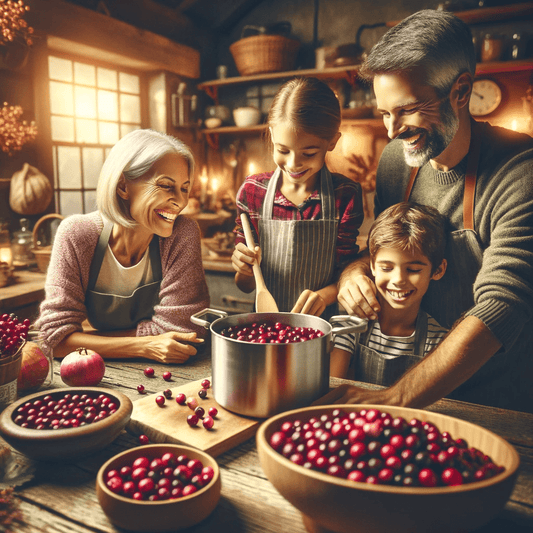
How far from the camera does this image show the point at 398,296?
167 cm

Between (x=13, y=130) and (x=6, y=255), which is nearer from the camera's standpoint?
(x=6, y=255)

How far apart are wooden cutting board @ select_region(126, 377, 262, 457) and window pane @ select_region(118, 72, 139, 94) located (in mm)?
4350

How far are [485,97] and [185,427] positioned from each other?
3.98 metres

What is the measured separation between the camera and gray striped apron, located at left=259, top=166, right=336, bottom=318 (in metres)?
1.88

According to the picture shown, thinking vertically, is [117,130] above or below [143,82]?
below

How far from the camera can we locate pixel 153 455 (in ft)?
Answer: 3.01

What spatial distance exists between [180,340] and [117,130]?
3.85 meters

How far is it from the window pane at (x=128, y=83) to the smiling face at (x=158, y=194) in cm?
364

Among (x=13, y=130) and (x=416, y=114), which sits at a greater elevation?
(x=13, y=130)

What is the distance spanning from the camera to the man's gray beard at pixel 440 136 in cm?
146

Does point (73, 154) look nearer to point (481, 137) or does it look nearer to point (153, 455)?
point (481, 137)

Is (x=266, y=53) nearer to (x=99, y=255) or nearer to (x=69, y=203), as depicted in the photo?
(x=69, y=203)

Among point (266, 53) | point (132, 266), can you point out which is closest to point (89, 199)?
point (266, 53)

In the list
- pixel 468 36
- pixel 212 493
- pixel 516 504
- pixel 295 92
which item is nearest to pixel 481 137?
pixel 468 36
